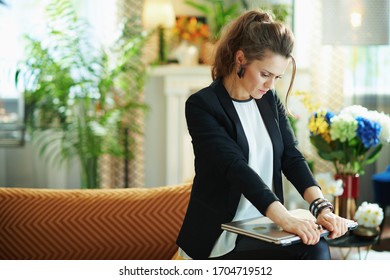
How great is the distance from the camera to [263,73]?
1.58 meters

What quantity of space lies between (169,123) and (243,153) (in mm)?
3120

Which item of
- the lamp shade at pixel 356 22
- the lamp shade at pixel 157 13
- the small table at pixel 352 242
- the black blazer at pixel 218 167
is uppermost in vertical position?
the lamp shade at pixel 157 13

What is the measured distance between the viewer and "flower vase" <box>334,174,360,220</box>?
2643 millimetres

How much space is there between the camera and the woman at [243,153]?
152 centimetres

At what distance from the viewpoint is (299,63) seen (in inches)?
185

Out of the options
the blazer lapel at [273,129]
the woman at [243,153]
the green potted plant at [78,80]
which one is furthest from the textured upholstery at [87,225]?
the green potted plant at [78,80]

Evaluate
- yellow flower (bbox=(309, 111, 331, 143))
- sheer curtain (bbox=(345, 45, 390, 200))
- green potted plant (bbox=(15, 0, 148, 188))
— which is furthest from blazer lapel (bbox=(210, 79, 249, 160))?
sheer curtain (bbox=(345, 45, 390, 200))

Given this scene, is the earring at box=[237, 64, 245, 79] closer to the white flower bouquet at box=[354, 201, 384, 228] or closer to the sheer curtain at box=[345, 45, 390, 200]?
the white flower bouquet at box=[354, 201, 384, 228]

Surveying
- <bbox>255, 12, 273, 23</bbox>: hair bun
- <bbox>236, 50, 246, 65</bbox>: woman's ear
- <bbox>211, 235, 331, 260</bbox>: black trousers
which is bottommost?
<bbox>211, 235, 331, 260</bbox>: black trousers

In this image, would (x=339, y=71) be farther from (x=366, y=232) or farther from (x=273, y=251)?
(x=273, y=251)

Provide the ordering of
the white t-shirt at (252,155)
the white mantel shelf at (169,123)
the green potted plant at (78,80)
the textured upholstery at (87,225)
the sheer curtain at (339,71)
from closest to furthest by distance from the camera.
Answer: the white t-shirt at (252,155) → the textured upholstery at (87,225) → the green potted plant at (78,80) → the white mantel shelf at (169,123) → the sheer curtain at (339,71)

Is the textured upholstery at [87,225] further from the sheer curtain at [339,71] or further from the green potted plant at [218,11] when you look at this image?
the sheer curtain at [339,71]

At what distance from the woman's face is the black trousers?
38 centimetres
